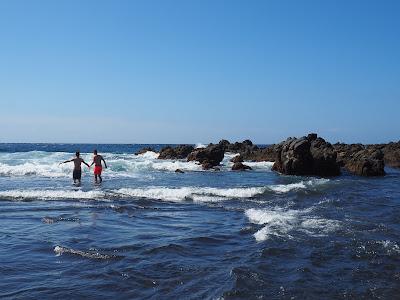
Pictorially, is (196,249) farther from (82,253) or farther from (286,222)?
(286,222)

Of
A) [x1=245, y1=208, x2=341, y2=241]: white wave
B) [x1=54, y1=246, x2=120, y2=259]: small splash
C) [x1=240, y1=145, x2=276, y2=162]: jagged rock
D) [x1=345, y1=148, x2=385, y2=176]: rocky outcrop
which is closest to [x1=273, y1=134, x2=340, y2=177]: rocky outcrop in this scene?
[x1=345, y1=148, x2=385, y2=176]: rocky outcrop

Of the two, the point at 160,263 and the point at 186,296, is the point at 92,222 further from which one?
the point at 186,296

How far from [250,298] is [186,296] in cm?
89

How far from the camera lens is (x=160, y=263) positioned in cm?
841

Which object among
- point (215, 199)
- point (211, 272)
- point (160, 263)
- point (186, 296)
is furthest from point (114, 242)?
point (215, 199)

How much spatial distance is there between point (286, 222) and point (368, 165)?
23934mm

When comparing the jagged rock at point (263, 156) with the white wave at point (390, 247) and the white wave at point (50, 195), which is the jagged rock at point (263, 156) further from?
the white wave at point (390, 247)

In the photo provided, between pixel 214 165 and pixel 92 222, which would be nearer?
pixel 92 222

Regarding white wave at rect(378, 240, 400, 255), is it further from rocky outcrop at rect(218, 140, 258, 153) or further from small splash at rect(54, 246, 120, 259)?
rocky outcrop at rect(218, 140, 258, 153)

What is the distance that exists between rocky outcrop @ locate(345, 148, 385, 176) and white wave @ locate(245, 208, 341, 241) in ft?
67.5

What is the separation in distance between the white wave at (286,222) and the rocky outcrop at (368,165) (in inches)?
810

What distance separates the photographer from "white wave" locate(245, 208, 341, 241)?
11.1 meters

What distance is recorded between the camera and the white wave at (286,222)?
11100 millimetres

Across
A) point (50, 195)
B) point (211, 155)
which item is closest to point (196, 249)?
point (50, 195)
